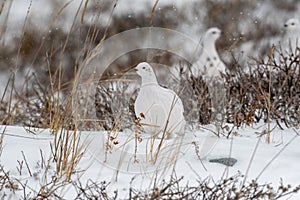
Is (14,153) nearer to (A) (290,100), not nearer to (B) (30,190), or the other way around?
(B) (30,190)

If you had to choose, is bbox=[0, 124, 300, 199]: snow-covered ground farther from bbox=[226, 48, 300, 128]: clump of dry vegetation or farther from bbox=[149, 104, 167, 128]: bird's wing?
bbox=[226, 48, 300, 128]: clump of dry vegetation

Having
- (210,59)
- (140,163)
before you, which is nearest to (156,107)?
(140,163)

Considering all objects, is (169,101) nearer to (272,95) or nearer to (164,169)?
(164,169)

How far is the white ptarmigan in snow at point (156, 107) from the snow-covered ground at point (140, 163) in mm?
85

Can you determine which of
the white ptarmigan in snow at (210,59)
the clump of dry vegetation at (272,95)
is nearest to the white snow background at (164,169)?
the clump of dry vegetation at (272,95)

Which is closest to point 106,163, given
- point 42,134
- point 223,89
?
point 42,134

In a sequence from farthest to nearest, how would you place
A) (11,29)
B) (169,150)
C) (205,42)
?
(11,29), (205,42), (169,150)

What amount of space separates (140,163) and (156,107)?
32cm

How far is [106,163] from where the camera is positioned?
2090 millimetres

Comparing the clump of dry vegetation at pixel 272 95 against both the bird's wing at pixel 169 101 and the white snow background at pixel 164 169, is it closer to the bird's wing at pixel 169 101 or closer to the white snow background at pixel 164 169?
the white snow background at pixel 164 169

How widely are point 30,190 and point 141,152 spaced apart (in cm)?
57

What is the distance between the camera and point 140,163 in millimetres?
2090

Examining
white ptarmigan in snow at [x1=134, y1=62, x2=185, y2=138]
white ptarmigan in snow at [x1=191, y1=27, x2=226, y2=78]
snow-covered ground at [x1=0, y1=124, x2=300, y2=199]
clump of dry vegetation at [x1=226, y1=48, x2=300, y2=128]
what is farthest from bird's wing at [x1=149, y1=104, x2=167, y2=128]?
white ptarmigan in snow at [x1=191, y1=27, x2=226, y2=78]

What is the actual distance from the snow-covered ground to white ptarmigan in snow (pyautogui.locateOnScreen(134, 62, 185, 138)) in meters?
0.08
